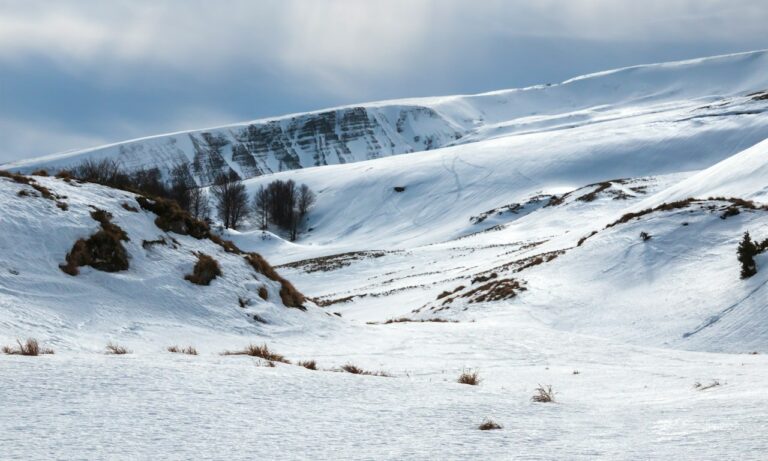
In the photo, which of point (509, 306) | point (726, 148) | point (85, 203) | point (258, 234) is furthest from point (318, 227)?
point (85, 203)

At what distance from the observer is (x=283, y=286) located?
13477mm

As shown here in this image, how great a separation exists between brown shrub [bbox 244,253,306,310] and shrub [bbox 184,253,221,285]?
53.6 inches

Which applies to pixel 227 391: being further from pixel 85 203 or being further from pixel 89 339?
pixel 85 203

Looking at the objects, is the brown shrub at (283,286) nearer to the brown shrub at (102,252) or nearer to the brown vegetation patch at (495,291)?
the brown shrub at (102,252)

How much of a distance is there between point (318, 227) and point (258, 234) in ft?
70.9

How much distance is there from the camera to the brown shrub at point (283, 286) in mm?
13000

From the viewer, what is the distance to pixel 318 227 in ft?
280

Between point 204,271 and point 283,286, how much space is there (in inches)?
81.7

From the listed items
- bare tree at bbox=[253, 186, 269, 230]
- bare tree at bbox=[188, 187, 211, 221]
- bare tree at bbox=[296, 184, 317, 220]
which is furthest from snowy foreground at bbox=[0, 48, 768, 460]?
bare tree at bbox=[253, 186, 269, 230]

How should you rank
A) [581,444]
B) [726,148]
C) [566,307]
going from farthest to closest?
[726,148], [566,307], [581,444]

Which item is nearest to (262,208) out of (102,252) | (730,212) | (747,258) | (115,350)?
(730,212)

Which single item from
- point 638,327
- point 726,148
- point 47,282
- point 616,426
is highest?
point 726,148

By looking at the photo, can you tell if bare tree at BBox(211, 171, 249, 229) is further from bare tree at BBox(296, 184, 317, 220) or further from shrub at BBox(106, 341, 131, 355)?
shrub at BBox(106, 341, 131, 355)

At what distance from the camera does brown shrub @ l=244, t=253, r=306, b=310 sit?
13.0 meters
